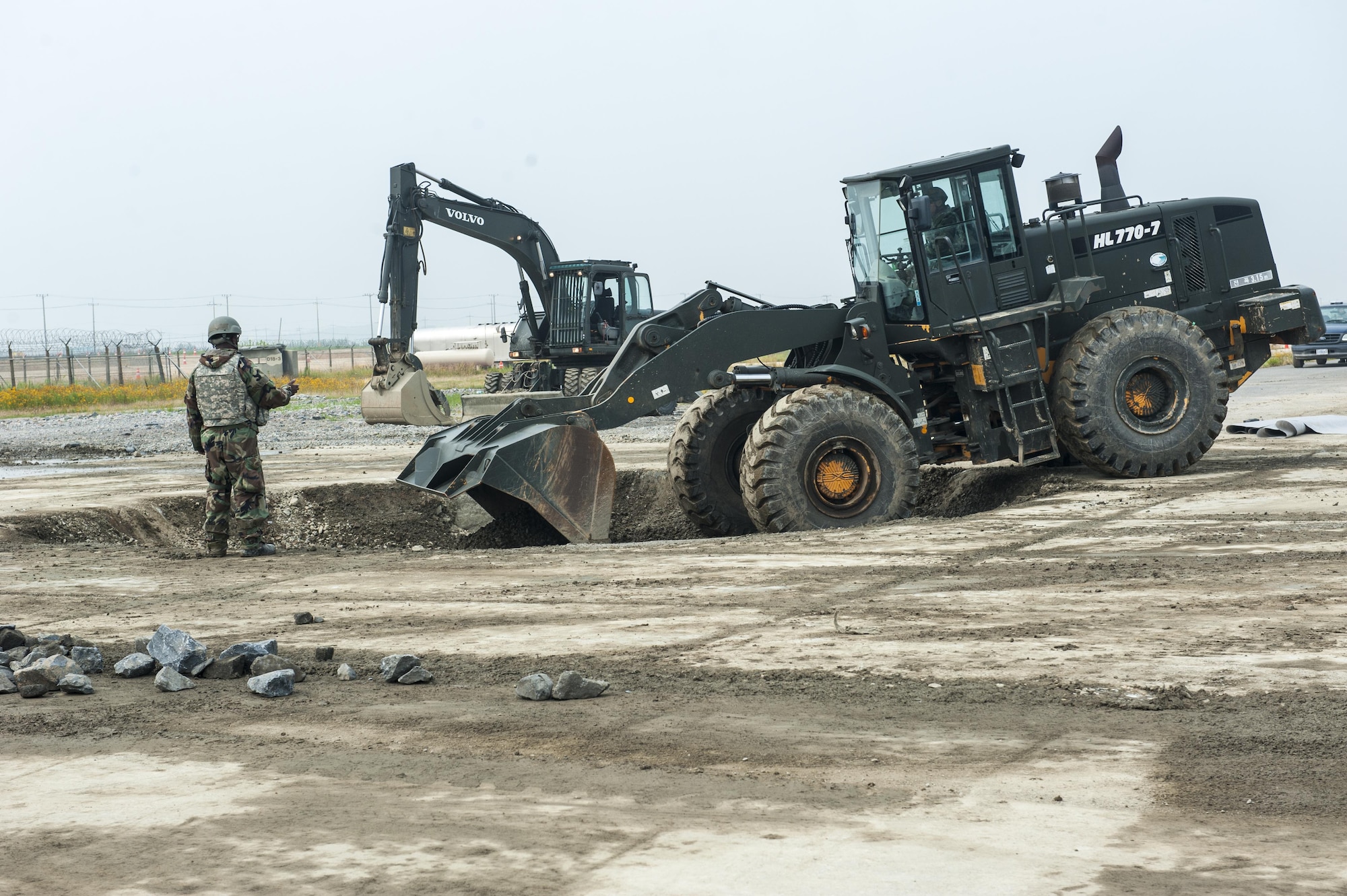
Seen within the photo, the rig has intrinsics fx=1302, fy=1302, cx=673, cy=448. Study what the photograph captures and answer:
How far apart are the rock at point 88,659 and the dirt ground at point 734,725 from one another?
0.39 m

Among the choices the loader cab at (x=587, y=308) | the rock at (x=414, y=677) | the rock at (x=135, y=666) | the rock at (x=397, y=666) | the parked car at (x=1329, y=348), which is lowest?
the rock at (x=414, y=677)

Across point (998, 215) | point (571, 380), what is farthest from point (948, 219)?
point (571, 380)

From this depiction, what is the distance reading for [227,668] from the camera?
19.8 feet

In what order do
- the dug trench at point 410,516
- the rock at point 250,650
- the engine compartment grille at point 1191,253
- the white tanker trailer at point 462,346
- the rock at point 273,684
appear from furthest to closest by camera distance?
the white tanker trailer at point 462,346
the engine compartment grille at point 1191,253
the dug trench at point 410,516
the rock at point 250,650
the rock at point 273,684

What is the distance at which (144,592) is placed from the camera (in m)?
8.44

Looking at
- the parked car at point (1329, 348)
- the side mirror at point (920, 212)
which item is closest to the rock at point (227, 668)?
the side mirror at point (920, 212)

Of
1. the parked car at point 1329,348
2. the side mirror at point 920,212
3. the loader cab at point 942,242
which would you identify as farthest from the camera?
the parked car at point 1329,348

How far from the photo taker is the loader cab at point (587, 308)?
24.2m

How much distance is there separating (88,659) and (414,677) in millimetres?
1672

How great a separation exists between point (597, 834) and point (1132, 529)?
6766 mm

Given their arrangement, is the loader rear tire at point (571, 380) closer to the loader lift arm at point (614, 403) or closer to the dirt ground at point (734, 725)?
the loader lift arm at point (614, 403)

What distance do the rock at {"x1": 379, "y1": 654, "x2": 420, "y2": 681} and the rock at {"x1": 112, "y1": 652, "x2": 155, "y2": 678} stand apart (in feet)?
3.71

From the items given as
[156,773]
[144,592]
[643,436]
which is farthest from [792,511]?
[643,436]

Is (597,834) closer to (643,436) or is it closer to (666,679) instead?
A: (666,679)
